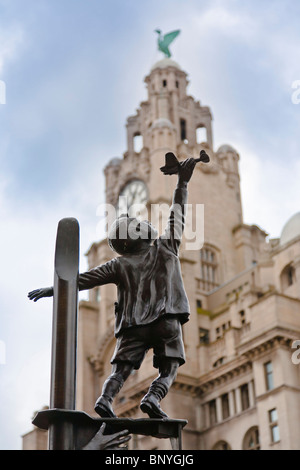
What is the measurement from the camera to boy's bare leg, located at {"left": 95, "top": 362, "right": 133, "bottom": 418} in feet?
30.7

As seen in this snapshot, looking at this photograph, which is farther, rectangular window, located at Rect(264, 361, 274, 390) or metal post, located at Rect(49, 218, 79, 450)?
rectangular window, located at Rect(264, 361, 274, 390)

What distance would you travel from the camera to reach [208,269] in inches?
2960

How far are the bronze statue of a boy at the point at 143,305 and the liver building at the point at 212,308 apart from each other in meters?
41.9

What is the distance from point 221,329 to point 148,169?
784 inches

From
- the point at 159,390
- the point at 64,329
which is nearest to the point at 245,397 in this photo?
the point at 159,390

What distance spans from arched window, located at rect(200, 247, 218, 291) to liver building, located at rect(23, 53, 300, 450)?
11cm

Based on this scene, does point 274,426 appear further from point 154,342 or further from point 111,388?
point 111,388

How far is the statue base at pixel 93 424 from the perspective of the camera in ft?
28.1

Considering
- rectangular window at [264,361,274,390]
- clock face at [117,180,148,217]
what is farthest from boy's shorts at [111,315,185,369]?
clock face at [117,180,148,217]

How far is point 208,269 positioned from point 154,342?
216 feet

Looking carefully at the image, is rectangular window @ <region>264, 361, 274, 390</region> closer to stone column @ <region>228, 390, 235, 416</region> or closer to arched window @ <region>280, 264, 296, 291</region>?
stone column @ <region>228, 390, 235, 416</region>

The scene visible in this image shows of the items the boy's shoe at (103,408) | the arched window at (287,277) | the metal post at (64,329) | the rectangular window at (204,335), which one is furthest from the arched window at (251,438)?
the metal post at (64,329)

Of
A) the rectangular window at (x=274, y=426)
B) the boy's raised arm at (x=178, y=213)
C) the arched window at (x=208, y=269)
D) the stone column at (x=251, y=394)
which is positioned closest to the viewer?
the boy's raised arm at (x=178, y=213)

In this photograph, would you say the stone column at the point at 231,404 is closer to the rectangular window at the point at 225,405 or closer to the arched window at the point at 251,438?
the rectangular window at the point at 225,405
